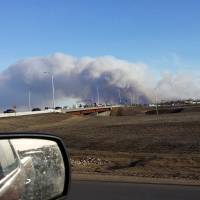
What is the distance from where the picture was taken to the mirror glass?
10.5 feet

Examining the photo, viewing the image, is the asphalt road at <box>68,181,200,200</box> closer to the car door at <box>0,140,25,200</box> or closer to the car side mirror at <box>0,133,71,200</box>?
the car side mirror at <box>0,133,71,200</box>

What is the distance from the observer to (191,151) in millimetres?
31672

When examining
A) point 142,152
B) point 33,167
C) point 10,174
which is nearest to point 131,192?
point 33,167

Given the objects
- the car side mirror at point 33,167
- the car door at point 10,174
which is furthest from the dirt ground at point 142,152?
the car door at point 10,174

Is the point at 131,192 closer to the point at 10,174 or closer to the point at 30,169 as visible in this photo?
the point at 30,169

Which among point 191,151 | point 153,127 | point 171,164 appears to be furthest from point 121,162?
point 153,127

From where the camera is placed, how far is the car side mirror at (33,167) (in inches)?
126

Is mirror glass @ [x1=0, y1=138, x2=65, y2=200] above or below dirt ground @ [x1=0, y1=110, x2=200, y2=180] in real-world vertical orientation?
above

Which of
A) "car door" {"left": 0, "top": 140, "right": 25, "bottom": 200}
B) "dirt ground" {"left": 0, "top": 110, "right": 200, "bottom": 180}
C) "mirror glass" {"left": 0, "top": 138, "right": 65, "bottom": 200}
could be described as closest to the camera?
"car door" {"left": 0, "top": 140, "right": 25, "bottom": 200}

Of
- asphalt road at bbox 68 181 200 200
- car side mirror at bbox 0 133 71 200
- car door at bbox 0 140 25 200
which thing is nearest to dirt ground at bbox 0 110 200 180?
asphalt road at bbox 68 181 200 200

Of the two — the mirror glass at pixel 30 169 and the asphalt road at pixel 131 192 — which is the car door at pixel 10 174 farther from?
the asphalt road at pixel 131 192

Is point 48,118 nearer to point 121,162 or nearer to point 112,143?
point 112,143

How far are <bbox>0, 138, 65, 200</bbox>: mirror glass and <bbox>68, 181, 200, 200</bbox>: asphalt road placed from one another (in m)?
9.06

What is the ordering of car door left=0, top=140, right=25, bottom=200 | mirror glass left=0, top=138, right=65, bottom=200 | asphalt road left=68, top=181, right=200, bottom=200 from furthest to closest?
asphalt road left=68, top=181, right=200, bottom=200
mirror glass left=0, top=138, right=65, bottom=200
car door left=0, top=140, right=25, bottom=200
